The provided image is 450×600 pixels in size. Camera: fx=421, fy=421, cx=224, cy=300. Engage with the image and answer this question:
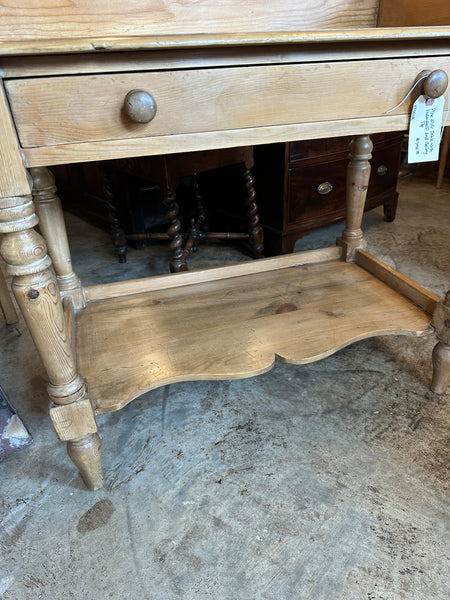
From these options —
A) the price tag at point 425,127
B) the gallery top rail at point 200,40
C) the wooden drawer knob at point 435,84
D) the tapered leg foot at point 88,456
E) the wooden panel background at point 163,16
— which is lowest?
the tapered leg foot at point 88,456

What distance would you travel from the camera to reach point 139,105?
60cm

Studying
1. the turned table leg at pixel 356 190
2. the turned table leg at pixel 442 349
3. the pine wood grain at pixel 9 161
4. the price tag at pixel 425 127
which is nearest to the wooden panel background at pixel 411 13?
the turned table leg at pixel 356 190

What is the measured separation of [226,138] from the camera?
676 mm

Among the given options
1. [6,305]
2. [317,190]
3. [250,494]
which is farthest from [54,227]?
[317,190]

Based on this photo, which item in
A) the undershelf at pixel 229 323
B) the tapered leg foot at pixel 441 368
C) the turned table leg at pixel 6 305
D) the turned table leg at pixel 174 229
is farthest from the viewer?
Result: the turned table leg at pixel 174 229

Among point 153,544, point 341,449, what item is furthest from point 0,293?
point 341,449

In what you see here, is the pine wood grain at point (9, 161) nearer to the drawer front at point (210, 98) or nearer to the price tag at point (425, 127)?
the drawer front at point (210, 98)

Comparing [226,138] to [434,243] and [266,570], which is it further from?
[434,243]

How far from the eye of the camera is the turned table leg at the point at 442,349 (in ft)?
3.07

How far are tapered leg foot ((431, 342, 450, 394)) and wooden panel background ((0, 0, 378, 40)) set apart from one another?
888 millimetres

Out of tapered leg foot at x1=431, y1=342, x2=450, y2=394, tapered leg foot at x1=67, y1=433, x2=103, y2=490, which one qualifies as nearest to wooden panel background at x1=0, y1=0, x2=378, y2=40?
tapered leg foot at x1=67, y1=433, x2=103, y2=490

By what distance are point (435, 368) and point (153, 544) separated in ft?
2.50

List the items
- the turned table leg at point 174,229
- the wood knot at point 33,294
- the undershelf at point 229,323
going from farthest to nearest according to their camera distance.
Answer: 1. the turned table leg at point 174,229
2. the undershelf at point 229,323
3. the wood knot at point 33,294

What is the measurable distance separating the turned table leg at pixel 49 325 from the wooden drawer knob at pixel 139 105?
0.19 meters
